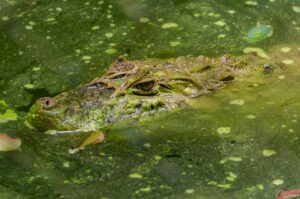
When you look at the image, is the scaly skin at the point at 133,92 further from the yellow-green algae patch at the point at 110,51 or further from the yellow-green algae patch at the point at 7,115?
the yellow-green algae patch at the point at 110,51

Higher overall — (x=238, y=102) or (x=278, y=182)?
(x=278, y=182)

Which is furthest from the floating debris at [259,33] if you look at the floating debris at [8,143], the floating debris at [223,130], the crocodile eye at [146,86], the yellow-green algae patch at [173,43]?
the floating debris at [8,143]

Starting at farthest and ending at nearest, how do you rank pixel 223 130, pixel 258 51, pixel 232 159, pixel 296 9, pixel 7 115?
pixel 296 9, pixel 258 51, pixel 7 115, pixel 223 130, pixel 232 159

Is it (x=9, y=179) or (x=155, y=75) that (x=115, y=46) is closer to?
(x=155, y=75)

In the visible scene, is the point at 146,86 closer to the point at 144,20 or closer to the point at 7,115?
the point at 7,115

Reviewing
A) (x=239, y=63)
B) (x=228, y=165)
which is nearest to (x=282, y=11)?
(x=239, y=63)

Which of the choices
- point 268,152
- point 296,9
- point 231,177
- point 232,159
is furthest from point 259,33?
point 231,177

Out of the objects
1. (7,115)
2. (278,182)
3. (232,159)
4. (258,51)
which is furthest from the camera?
(258,51)
